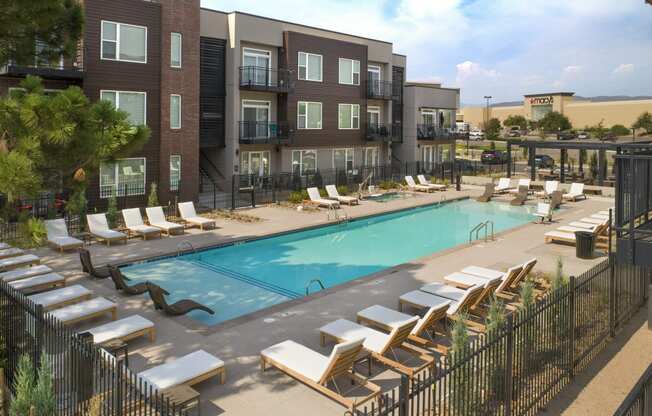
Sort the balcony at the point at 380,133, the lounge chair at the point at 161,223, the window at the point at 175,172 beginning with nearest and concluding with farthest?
the lounge chair at the point at 161,223 → the window at the point at 175,172 → the balcony at the point at 380,133

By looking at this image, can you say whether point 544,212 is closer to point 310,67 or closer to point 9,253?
point 310,67

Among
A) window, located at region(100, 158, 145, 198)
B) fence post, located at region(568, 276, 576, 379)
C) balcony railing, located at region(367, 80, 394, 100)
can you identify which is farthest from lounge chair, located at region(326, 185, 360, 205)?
fence post, located at region(568, 276, 576, 379)


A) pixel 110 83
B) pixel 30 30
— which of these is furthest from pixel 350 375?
pixel 110 83

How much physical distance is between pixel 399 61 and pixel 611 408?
3613 cm

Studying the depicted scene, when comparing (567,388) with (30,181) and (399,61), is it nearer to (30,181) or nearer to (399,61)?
(30,181)

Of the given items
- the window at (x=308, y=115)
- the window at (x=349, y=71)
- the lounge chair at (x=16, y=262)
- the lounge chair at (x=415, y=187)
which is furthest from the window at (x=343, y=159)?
the lounge chair at (x=16, y=262)

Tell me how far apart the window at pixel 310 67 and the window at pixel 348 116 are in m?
2.72

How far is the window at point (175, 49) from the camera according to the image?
2397 centimetres

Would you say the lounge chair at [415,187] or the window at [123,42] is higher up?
the window at [123,42]

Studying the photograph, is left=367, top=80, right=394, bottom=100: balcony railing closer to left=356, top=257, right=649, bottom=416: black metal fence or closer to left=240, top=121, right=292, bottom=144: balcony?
left=240, top=121, right=292, bottom=144: balcony

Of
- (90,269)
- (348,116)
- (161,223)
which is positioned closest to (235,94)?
(348,116)

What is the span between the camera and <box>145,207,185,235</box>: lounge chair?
18812 millimetres

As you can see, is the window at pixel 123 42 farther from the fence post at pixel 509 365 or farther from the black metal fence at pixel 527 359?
the fence post at pixel 509 365

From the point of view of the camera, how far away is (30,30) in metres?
10.7
